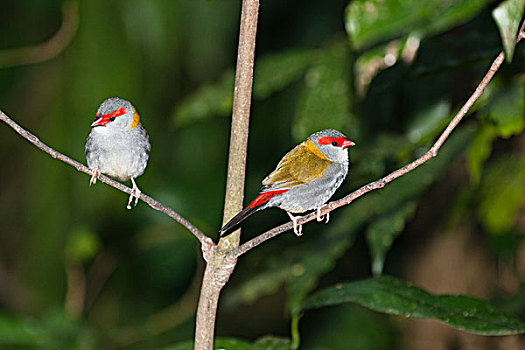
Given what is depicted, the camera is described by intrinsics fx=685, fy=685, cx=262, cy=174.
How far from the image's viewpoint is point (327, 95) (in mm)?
1445

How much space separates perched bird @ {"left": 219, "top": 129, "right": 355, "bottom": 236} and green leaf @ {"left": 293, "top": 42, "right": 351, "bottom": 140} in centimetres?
55

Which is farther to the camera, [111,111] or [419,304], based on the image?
[419,304]

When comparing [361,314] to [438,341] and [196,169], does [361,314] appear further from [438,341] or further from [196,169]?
[196,169]

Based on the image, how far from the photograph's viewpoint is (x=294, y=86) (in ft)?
8.00

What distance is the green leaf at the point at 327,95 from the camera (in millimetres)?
1384

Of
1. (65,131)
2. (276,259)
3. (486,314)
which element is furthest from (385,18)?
(65,131)

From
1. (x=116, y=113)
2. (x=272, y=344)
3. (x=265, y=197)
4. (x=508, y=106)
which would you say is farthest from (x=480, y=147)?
(x=116, y=113)

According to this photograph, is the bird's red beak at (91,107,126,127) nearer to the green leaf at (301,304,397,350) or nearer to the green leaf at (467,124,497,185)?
the green leaf at (467,124,497,185)

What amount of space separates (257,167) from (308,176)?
1628 millimetres

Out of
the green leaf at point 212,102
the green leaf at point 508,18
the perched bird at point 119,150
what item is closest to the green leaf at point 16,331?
the green leaf at point 212,102

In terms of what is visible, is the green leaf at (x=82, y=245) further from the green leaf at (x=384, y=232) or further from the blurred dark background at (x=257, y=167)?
the green leaf at (x=384, y=232)

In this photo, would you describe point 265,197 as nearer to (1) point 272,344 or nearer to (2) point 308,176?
(2) point 308,176

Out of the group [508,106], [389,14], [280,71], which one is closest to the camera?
[389,14]

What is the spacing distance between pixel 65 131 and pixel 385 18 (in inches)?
59.8
